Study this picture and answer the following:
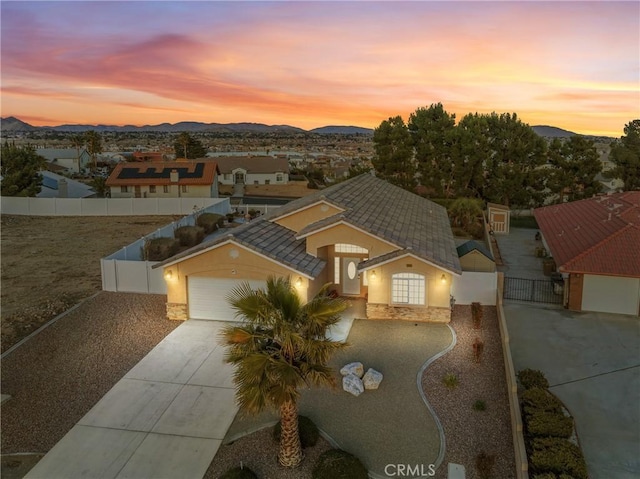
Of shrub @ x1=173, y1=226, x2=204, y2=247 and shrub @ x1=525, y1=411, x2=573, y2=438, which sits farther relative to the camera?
shrub @ x1=173, y1=226, x2=204, y2=247

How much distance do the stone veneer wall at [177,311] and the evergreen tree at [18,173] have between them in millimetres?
34883

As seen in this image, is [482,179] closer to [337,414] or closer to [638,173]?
[638,173]

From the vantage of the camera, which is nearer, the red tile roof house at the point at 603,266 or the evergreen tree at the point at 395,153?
the red tile roof house at the point at 603,266

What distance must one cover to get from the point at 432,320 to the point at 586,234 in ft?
35.5

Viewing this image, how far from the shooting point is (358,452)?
11.8 meters

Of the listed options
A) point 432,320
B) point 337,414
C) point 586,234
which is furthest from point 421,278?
point 586,234

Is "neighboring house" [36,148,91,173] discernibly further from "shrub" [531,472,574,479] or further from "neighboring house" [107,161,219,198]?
"shrub" [531,472,574,479]

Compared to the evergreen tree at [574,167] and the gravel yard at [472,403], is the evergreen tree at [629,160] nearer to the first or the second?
the evergreen tree at [574,167]

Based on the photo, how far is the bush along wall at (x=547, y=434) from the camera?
425 inches

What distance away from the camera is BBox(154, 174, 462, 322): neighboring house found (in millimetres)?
19156

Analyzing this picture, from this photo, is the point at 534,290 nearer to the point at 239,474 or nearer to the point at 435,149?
the point at 239,474

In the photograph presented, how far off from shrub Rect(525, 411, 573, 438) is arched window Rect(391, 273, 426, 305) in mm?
7718

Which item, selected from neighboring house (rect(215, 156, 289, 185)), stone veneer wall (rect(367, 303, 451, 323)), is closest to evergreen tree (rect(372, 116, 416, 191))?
stone veneer wall (rect(367, 303, 451, 323))

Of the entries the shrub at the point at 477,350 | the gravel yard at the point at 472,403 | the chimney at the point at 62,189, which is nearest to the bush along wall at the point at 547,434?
the gravel yard at the point at 472,403
